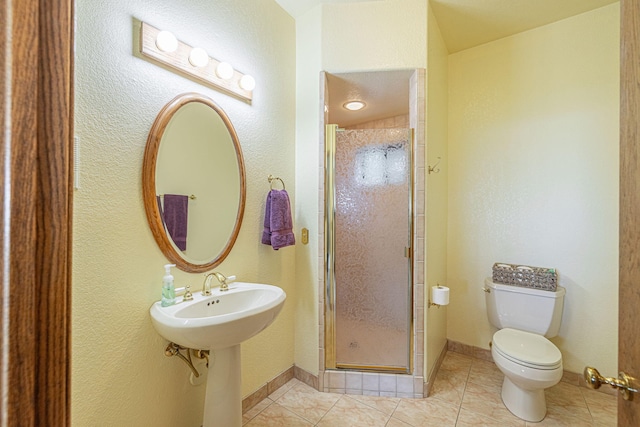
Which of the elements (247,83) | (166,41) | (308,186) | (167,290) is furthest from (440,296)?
(166,41)

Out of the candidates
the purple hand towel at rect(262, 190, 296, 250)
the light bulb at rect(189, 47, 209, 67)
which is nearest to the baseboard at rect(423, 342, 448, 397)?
the purple hand towel at rect(262, 190, 296, 250)

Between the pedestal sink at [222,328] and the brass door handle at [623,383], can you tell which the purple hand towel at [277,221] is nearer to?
the pedestal sink at [222,328]

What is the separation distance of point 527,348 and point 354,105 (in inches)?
87.9

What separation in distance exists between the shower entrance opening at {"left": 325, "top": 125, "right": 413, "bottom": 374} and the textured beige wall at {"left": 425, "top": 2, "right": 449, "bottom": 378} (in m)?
0.20

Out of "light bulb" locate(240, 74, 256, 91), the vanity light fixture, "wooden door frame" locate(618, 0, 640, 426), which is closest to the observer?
"wooden door frame" locate(618, 0, 640, 426)

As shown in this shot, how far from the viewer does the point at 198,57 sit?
4.59ft

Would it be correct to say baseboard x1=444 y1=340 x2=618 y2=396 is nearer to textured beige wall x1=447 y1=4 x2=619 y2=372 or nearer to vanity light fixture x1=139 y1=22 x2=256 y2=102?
textured beige wall x1=447 y1=4 x2=619 y2=372

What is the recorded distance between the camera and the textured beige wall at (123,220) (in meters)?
1.09

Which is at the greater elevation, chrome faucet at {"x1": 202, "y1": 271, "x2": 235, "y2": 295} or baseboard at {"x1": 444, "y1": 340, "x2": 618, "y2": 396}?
chrome faucet at {"x1": 202, "y1": 271, "x2": 235, "y2": 295}

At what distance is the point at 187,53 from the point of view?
1417 millimetres

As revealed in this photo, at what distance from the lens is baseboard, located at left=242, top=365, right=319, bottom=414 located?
70.7 inches

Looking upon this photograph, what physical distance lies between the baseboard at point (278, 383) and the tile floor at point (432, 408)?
3 cm

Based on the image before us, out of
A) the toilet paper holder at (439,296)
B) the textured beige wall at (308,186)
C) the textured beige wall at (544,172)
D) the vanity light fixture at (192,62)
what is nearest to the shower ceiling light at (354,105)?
the textured beige wall at (308,186)

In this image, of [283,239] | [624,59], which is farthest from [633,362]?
[283,239]
